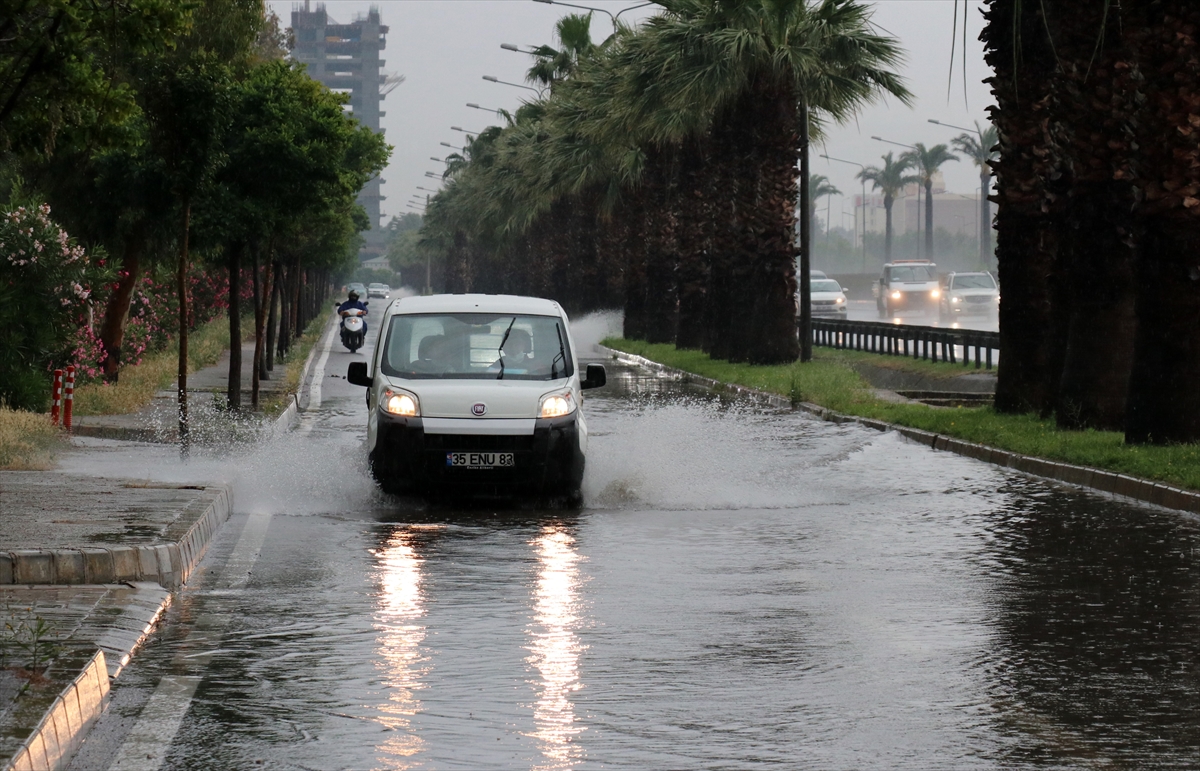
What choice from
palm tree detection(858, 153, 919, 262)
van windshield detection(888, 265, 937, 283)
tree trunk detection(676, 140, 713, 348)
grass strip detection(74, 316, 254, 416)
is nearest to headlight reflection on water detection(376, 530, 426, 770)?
grass strip detection(74, 316, 254, 416)

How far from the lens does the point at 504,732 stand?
699 cm

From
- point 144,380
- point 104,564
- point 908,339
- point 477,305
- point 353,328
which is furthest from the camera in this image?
point 353,328

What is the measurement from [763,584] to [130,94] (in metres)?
9.05

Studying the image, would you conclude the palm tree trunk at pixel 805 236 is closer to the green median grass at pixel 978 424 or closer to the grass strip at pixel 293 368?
the green median grass at pixel 978 424

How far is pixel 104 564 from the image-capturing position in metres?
10.6

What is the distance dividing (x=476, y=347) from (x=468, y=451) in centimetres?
137

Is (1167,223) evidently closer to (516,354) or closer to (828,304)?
(516,354)

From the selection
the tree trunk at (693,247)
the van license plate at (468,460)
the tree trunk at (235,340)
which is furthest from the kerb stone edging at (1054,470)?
the tree trunk at (693,247)

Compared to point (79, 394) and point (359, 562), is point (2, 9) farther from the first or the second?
point (79, 394)

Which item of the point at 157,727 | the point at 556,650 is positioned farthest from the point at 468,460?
the point at 157,727

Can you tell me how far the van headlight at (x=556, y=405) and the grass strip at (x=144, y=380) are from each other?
423 inches

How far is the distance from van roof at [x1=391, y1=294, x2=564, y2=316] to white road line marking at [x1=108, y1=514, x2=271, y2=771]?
5278mm

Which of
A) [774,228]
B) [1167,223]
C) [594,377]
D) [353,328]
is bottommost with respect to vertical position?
[594,377]

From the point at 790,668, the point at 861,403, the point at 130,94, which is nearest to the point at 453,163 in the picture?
the point at 861,403
